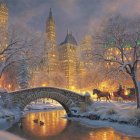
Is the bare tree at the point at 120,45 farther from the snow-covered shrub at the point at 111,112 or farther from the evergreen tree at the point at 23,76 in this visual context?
the evergreen tree at the point at 23,76

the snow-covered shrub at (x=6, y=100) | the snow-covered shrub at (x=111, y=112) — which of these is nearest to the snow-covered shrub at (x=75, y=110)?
the snow-covered shrub at (x=111, y=112)

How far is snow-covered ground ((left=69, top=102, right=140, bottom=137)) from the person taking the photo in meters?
30.5

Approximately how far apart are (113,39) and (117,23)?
2.01 meters

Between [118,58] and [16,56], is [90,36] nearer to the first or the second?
[118,58]

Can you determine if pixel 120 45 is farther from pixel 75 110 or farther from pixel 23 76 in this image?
pixel 23 76

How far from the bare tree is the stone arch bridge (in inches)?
404

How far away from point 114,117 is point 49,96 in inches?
536

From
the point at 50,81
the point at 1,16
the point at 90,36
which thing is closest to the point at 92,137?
the point at 90,36

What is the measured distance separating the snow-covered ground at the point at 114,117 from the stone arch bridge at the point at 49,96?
→ 246 cm

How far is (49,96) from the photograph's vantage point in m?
46.2

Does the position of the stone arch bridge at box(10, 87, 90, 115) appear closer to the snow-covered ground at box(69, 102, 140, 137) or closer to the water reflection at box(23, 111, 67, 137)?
the snow-covered ground at box(69, 102, 140, 137)

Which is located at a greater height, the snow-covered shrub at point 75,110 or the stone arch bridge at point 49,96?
the stone arch bridge at point 49,96

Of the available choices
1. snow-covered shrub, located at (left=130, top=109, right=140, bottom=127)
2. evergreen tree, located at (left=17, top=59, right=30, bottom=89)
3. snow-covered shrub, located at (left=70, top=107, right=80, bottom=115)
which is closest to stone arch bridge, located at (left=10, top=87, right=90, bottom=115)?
snow-covered shrub, located at (left=70, top=107, right=80, bottom=115)

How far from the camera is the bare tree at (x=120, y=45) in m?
35.8
